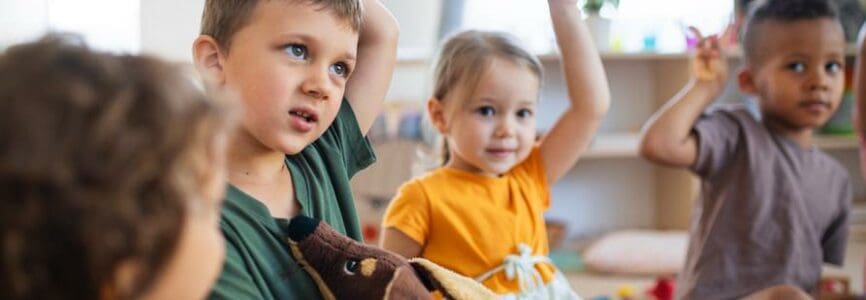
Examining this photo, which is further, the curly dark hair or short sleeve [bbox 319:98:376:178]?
the curly dark hair

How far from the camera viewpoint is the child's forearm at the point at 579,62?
1688 millimetres

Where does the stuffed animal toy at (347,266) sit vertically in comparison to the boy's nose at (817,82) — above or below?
below

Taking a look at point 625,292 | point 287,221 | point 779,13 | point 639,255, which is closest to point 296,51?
point 287,221

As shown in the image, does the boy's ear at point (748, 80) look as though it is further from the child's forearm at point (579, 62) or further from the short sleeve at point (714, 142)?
the child's forearm at point (579, 62)

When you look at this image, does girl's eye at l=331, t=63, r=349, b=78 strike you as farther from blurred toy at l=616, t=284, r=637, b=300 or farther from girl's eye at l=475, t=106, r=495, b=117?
blurred toy at l=616, t=284, r=637, b=300

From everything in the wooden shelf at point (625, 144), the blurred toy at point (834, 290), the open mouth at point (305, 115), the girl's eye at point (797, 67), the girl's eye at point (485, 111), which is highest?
the open mouth at point (305, 115)

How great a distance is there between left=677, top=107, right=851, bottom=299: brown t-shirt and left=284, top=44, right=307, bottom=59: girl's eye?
1.13 meters

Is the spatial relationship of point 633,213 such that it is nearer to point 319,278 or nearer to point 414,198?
point 414,198

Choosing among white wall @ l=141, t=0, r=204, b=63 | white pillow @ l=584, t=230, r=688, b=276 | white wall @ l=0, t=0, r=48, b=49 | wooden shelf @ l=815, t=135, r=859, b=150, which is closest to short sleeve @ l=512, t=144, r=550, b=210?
white pillow @ l=584, t=230, r=688, b=276

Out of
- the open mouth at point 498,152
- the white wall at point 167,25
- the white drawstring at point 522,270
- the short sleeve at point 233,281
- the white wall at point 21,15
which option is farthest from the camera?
the white wall at point 167,25

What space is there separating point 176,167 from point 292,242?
1.55 ft

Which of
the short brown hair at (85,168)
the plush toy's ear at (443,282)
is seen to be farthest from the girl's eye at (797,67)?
the short brown hair at (85,168)

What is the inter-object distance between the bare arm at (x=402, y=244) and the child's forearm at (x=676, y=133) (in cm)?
63

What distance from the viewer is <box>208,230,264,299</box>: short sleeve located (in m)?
1.02
